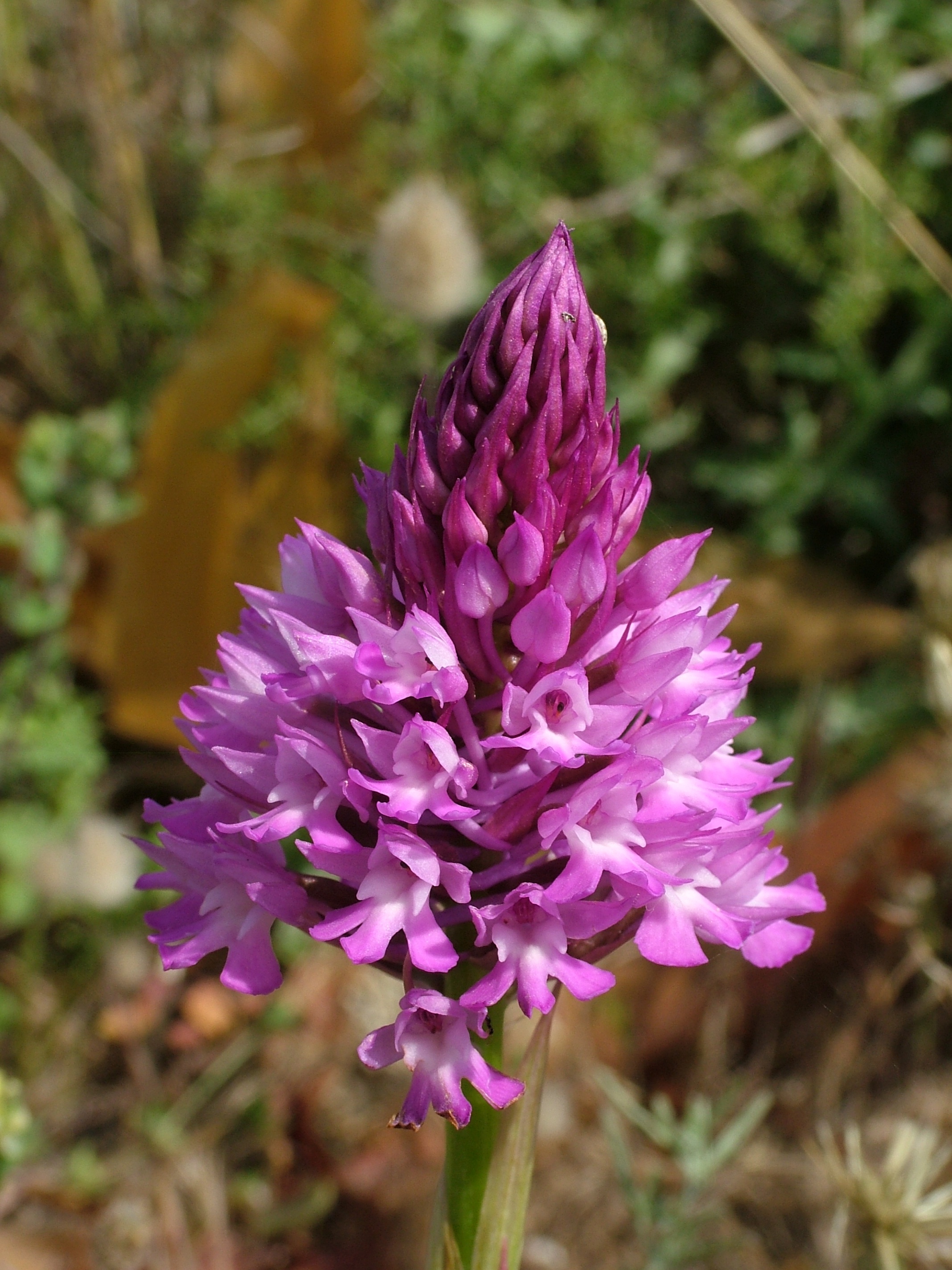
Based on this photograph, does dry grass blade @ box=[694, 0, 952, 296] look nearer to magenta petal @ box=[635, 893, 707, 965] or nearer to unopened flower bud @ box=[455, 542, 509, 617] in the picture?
unopened flower bud @ box=[455, 542, 509, 617]

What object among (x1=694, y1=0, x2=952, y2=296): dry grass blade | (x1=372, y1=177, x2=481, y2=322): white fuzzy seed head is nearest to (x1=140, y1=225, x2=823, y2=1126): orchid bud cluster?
(x1=694, y1=0, x2=952, y2=296): dry grass blade

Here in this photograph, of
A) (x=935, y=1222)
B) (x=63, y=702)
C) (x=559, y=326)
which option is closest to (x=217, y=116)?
(x=63, y=702)

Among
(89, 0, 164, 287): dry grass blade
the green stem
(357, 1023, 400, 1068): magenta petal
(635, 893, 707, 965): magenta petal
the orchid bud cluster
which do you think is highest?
(89, 0, 164, 287): dry grass blade

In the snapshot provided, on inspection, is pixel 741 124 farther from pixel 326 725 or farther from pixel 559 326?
pixel 326 725

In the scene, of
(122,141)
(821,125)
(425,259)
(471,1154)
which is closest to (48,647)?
(425,259)

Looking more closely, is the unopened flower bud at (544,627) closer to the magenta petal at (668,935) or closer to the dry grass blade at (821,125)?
the magenta petal at (668,935)

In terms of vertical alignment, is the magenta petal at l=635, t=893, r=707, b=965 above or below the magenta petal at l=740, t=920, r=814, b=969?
above

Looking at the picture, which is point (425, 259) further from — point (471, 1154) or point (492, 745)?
point (471, 1154)
